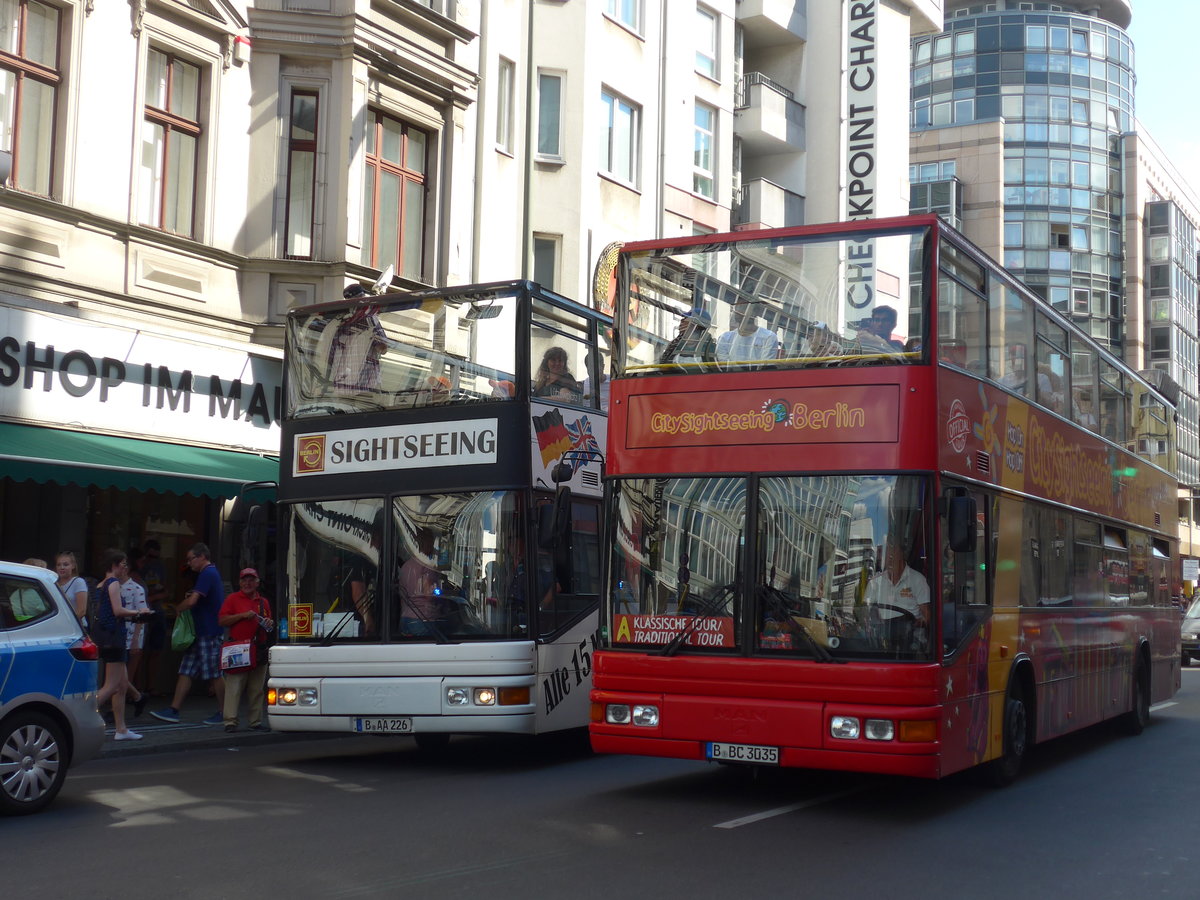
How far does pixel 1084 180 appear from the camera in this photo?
251 feet

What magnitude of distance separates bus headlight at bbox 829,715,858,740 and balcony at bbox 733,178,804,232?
2493cm

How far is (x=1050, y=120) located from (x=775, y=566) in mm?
Result: 71183

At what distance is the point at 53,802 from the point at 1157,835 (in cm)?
730

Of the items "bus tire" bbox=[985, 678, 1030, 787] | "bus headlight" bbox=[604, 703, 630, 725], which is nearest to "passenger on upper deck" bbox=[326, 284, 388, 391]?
"bus headlight" bbox=[604, 703, 630, 725]

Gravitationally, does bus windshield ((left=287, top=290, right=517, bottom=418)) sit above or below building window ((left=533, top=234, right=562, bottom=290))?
below

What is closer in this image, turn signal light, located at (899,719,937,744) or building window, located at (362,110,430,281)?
turn signal light, located at (899,719,937,744)

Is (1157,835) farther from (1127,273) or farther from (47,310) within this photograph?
(1127,273)

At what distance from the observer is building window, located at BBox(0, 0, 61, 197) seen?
1662 centimetres

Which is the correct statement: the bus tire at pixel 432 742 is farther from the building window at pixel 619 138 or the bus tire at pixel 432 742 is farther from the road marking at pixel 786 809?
the building window at pixel 619 138

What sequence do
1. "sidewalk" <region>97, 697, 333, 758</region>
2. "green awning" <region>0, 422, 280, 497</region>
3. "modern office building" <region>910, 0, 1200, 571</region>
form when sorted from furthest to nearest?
"modern office building" <region>910, 0, 1200, 571</region> < "green awning" <region>0, 422, 280, 497</region> < "sidewalk" <region>97, 697, 333, 758</region>

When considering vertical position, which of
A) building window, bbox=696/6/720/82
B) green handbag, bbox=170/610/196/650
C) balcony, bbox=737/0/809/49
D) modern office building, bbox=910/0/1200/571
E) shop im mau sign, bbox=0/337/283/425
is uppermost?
modern office building, bbox=910/0/1200/571

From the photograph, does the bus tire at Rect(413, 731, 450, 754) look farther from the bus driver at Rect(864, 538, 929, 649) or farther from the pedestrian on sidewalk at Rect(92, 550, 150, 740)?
the bus driver at Rect(864, 538, 929, 649)

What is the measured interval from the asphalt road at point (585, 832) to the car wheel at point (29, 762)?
0.54ft

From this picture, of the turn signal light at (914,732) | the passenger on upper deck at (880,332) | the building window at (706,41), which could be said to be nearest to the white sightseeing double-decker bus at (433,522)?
the passenger on upper deck at (880,332)
